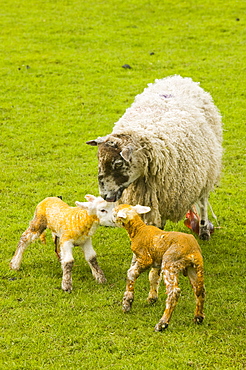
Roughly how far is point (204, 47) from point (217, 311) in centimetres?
1412

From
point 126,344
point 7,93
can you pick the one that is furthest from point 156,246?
point 7,93

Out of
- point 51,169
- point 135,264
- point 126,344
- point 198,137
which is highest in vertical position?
point 198,137

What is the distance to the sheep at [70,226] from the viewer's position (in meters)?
7.18

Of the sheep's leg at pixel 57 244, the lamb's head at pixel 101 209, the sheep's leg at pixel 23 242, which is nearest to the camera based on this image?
the lamb's head at pixel 101 209

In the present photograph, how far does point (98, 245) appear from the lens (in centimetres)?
898

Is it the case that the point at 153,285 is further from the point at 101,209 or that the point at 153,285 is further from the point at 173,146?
the point at 173,146

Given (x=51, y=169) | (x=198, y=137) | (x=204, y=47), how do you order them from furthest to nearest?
(x=204, y=47) < (x=51, y=169) < (x=198, y=137)

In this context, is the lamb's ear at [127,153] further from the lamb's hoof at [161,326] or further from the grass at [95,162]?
the lamb's hoof at [161,326]

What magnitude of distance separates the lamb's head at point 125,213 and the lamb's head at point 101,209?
29 centimetres

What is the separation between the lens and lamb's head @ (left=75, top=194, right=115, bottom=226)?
23.2ft

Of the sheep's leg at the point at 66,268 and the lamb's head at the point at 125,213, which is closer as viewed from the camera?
the lamb's head at the point at 125,213

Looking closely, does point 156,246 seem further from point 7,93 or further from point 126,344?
point 7,93

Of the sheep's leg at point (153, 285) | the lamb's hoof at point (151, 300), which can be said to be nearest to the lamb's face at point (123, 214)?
the sheep's leg at point (153, 285)

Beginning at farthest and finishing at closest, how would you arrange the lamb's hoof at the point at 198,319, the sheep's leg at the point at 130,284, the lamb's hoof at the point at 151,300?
1. the lamb's hoof at the point at 151,300
2. the sheep's leg at the point at 130,284
3. the lamb's hoof at the point at 198,319
